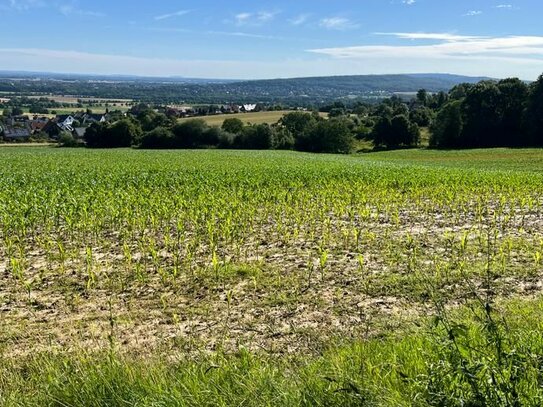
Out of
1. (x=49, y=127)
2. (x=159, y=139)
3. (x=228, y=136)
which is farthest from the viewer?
(x=49, y=127)

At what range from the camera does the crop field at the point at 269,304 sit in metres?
3.80

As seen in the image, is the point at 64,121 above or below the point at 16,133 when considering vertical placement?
above

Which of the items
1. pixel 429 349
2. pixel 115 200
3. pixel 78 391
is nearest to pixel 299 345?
pixel 429 349

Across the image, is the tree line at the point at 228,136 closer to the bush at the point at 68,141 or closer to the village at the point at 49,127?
the bush at the point at 68,141

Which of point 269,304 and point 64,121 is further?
point 64,121

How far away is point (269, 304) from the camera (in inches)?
276

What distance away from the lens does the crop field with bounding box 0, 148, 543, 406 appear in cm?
380

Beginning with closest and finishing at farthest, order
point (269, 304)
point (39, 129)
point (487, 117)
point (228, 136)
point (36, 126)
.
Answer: point (269, 304) → point (487, 117) → point (228, 136) → point (39, 129) → point (36, 126)

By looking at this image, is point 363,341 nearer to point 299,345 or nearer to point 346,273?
point 299,345

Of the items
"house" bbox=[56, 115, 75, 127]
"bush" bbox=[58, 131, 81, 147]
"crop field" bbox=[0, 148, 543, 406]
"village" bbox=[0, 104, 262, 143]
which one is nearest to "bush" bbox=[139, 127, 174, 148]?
"bush" bbox=[58, 131, 81, 147]

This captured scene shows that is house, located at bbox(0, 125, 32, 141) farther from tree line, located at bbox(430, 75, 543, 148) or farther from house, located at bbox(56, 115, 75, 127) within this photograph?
tree line, located at bbox(430, 75, 543, 148)

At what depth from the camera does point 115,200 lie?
14.6 m

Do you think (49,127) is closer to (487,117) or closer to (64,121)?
(64,121)

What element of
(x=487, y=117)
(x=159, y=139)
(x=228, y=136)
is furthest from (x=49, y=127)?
(x=487, y=117)
